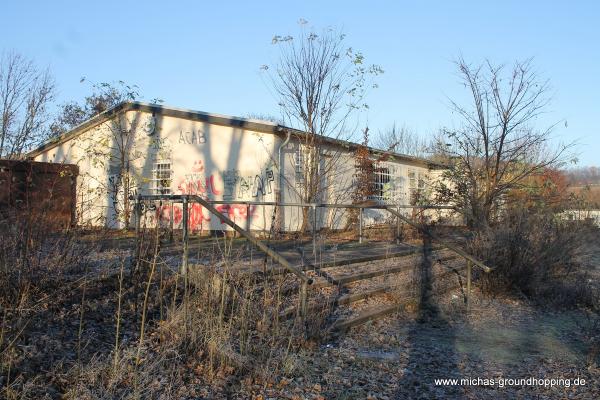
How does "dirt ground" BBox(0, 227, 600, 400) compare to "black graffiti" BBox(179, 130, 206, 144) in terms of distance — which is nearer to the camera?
"dirt ground" BBox(0, 227, 600, 400)

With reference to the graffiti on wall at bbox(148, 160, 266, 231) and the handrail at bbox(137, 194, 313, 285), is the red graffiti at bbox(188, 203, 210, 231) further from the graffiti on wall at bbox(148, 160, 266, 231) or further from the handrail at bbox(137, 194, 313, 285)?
the handrail at bbox(137, 194, 313, 285)

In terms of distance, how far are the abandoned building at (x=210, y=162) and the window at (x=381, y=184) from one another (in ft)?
0.75

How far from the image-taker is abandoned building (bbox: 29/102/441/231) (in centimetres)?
1573

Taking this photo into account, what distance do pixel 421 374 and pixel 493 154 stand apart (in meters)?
9.85

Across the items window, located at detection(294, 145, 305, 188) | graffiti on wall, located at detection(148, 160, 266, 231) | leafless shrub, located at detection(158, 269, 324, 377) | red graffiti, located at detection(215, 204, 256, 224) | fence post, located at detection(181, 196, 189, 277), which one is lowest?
leafless shrub, located at detection(158, 269, 324, 377)

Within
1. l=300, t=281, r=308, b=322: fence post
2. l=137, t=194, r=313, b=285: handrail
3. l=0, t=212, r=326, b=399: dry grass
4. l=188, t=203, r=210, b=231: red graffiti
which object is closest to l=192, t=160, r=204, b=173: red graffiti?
l=188, t=203, r=210, b=231: red graffiti

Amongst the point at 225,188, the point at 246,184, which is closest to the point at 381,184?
the point at 246,184

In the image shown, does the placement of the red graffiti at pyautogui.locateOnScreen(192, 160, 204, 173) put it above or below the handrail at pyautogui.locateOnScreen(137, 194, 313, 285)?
above

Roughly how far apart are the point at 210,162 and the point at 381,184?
22.1 feet

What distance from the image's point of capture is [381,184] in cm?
2022

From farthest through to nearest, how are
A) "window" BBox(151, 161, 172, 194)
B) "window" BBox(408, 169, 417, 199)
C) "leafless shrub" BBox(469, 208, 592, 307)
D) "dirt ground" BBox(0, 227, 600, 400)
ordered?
"window" BBox(408, 169, 417, 199) < "window" BBox(151, 161, 172, 194) < "leafless shrub" BBox(469, 208, 592, 307) < "dirt ground" BBox(0, 227, 600, 400)

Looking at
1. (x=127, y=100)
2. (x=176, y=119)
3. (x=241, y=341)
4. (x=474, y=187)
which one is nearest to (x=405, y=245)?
(x=474, y=187)

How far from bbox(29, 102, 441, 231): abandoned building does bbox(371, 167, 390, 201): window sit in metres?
0.23

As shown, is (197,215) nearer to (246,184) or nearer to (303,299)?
(246,184)
